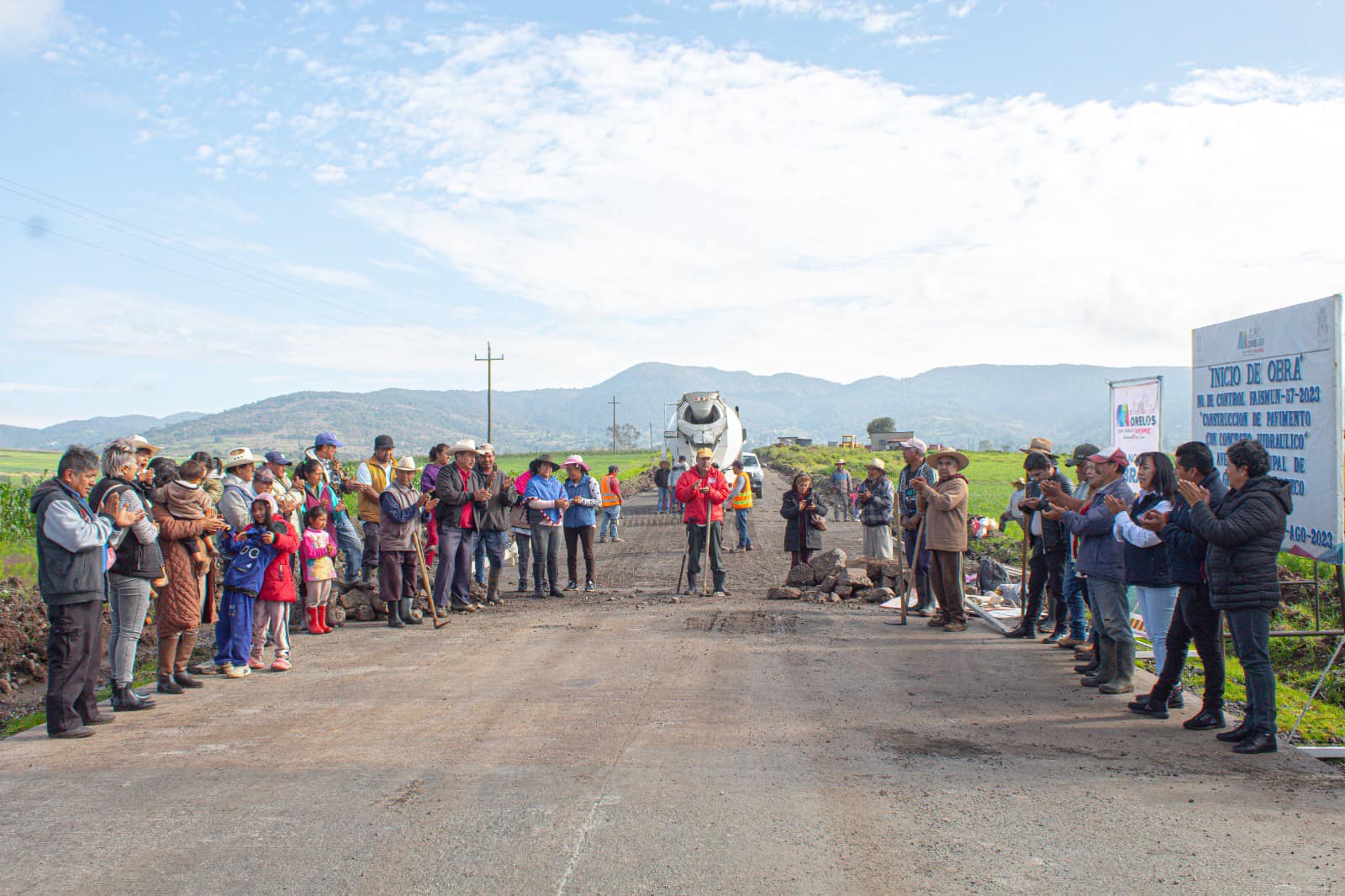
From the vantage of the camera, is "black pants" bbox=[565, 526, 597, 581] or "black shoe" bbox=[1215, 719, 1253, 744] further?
"black pants" bbox=[565, 526, 597, 581]

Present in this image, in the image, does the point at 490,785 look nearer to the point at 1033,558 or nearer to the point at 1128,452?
the point at 1033,558

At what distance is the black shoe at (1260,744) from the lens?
5.80m

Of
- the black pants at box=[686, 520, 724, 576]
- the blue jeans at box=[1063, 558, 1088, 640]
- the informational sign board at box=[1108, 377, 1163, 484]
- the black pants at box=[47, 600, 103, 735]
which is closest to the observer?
the black pants at box=[47, 600, 103, 735]

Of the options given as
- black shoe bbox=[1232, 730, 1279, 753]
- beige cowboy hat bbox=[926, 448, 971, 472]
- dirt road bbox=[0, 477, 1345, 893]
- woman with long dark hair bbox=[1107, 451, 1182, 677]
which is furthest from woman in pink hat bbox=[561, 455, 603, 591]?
black shoe bbox=[1232, 730, 1279, 753]

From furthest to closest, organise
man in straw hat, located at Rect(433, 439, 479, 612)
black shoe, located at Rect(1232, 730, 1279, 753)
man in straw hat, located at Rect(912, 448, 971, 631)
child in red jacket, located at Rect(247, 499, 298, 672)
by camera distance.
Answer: man in straw hat, located at Rect(433, 439, 479, 612)
man in straw hat, located at Rect(912, 448, 971, 631)
child in red jacket, located at Rect(247, 499, 298, 672)
black shoe, located at Rect(1232, 730, 1279, 753)

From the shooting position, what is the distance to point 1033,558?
32.3ft

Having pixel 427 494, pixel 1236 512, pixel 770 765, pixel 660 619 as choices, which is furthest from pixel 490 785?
pixel 427 494

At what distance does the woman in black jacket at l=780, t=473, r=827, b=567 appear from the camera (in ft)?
44.8

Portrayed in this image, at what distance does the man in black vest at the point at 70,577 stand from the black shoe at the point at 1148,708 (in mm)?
7485

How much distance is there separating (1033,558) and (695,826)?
6.50m

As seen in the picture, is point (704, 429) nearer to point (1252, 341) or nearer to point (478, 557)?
point (478, 557)

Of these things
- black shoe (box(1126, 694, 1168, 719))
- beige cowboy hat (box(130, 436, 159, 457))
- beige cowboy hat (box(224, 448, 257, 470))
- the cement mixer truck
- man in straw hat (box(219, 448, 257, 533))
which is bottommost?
black shoe (box(1126, 694, 1168, 719))

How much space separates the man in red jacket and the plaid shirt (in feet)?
6.97

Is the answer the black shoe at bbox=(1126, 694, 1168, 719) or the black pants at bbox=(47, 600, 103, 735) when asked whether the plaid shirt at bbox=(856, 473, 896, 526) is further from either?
the black pants at bbox=(47, 600, 103, 735)
